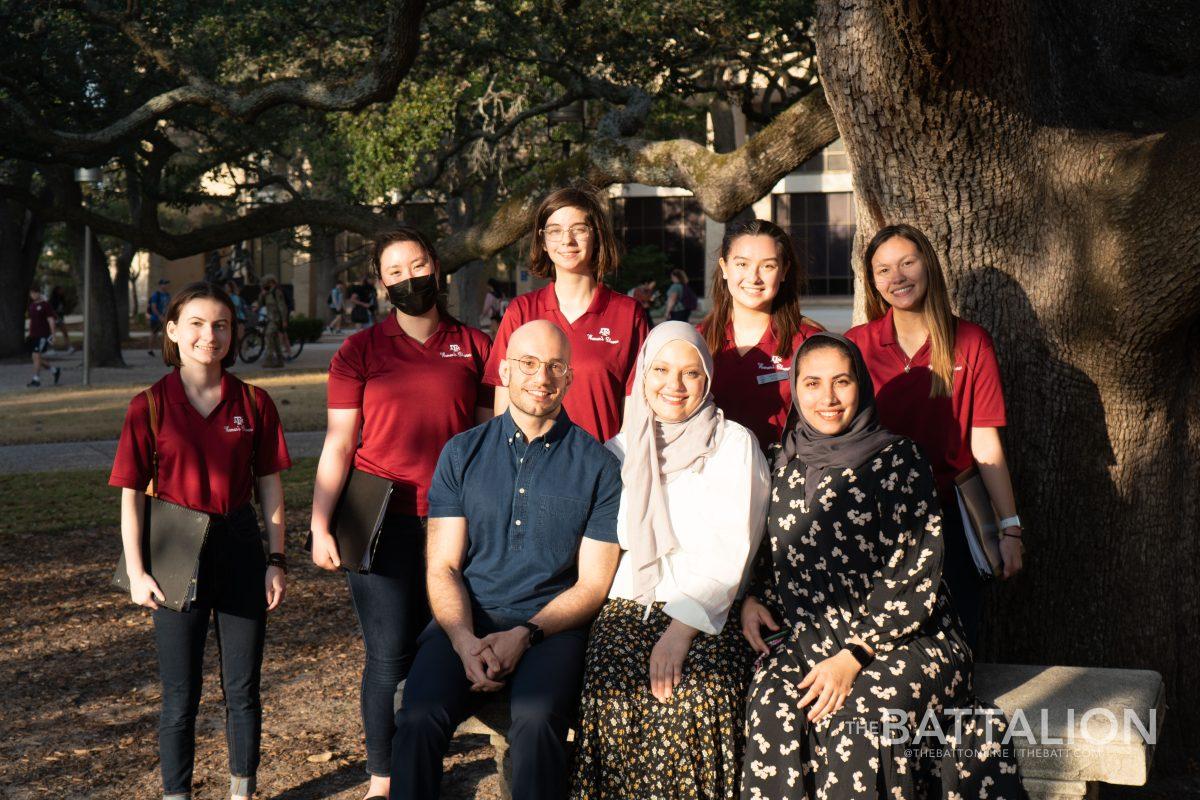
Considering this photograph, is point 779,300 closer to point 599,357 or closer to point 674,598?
point 599,357

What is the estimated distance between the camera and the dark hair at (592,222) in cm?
451

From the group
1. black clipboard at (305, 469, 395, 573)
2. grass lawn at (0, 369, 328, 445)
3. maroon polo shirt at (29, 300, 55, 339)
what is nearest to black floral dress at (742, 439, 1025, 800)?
black clipboard at (305, 469, 395, 573)

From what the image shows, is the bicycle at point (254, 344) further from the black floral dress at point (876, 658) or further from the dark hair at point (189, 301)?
the black floral dress at point (876, 658)

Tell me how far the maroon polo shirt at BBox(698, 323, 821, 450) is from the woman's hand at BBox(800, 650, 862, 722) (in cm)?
95

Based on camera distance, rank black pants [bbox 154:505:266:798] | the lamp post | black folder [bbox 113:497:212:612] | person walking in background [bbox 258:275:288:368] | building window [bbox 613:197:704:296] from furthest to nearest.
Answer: building window [bbox 613:197:704:296], person walking in background [bbox 258:275:288:368], the lamp post, black pants [bbox 154:505:266:798], black folder [bbox 113:497:212:612]

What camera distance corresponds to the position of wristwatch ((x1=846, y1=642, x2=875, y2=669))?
373 centimetres

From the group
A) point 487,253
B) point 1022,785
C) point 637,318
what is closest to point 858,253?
point 637,318

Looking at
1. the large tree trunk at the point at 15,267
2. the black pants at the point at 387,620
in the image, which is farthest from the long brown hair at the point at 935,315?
the large tree trunk at the point at 15,267

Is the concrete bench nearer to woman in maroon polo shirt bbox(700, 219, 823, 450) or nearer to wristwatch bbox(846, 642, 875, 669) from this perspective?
wristwatch bbox(846, 642, 875, 669)

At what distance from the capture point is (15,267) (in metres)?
26.3

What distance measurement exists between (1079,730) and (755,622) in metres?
0.99

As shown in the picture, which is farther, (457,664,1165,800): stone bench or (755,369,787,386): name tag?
(755,369,787,386): name tag

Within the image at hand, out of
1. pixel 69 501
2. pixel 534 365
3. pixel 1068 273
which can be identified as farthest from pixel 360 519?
pixel 69 501

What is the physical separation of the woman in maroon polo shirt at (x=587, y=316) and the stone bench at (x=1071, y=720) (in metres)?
1.14
